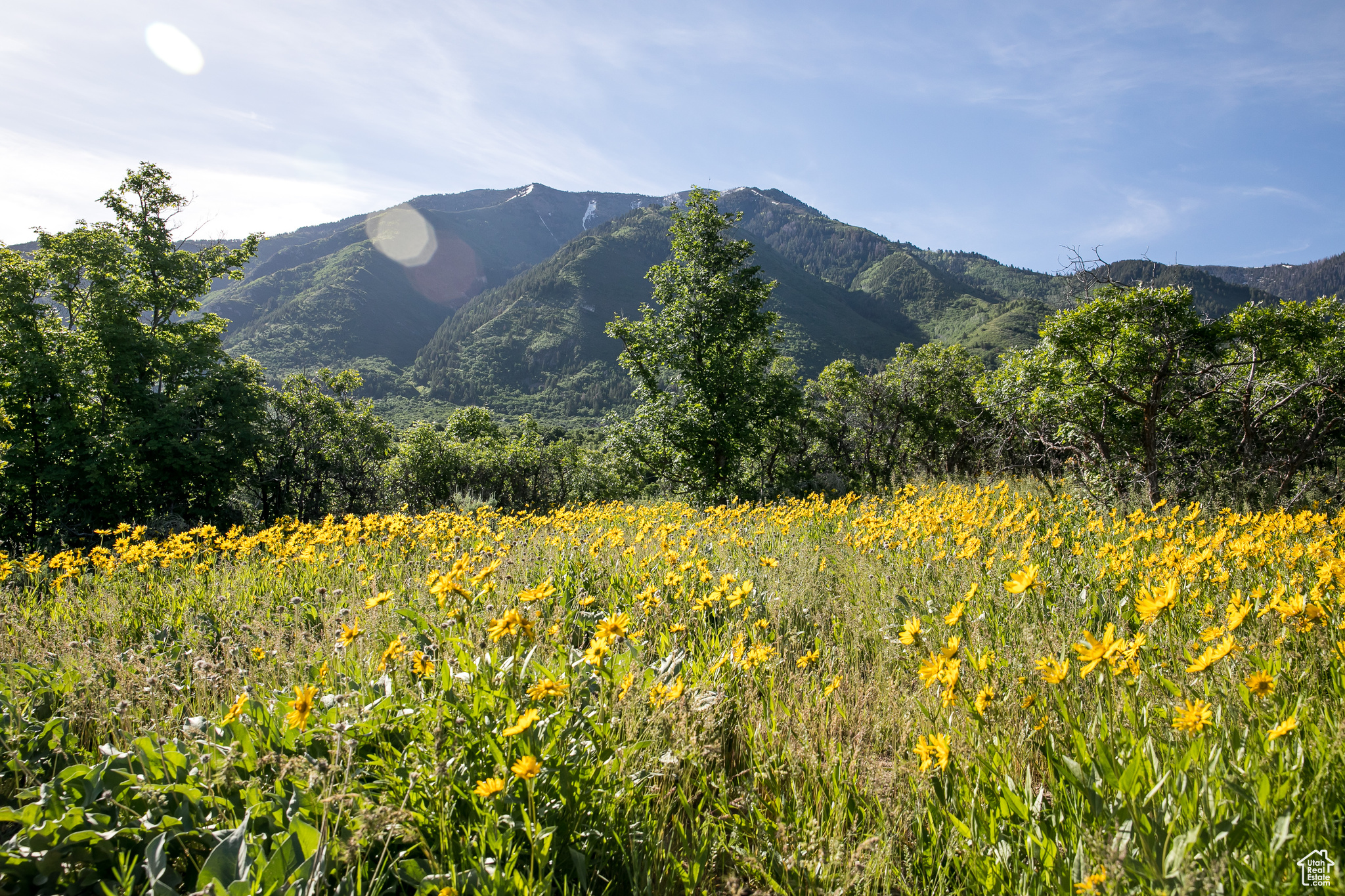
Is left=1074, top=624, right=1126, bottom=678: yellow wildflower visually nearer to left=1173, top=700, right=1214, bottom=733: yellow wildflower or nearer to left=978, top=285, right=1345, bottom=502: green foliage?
left=1173, top=700, right=1214, bottom=733: yellow wildflower

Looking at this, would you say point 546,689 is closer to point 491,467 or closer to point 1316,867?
point 1316,867

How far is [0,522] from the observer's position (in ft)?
42.8

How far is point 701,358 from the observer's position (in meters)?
15.0

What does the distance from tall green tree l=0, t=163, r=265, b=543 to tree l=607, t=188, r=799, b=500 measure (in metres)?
12.1

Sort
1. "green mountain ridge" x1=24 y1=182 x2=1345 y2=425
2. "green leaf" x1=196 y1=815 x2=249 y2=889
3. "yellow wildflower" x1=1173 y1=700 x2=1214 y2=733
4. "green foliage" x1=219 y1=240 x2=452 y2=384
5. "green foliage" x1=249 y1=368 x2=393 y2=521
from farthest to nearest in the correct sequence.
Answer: "green foliage" x1=219 y1=240 x2=452 y2=384 < "green mountain ridge" x1=24 y1=182 x2=1345 y2=425 < "green foliage" x1=249 y1=368 x2=393 y2=521 < "yellow wildflower" x1=1173 y1=700 x2=1214 y2=733 < "green leaf" x1=196 y1=815 x2=249 y2=889

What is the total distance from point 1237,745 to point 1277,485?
31.5ft

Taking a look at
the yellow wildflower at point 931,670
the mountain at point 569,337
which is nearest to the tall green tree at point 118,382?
the yellow wildflower at point 931,670

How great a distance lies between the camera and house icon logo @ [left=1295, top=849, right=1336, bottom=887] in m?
1.14

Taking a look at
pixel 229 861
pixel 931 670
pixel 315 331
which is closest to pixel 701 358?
pixel 931 670

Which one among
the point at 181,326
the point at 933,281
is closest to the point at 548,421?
the point at 181,326

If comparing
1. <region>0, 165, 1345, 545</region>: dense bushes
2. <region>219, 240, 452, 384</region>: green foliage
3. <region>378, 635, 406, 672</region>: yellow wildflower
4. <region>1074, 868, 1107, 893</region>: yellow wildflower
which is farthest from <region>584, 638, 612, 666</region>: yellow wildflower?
<region>219, 240, 452, 384</region>: green foliage

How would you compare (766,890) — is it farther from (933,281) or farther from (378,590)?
(933,281)

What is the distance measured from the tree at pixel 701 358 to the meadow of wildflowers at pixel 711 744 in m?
11.5

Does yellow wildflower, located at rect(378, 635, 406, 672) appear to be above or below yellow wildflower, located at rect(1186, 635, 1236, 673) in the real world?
below
